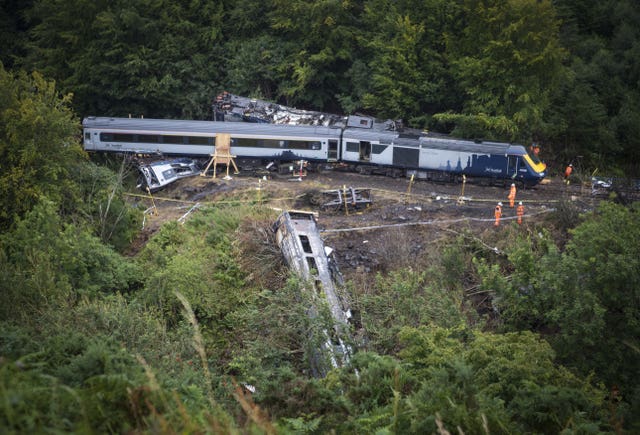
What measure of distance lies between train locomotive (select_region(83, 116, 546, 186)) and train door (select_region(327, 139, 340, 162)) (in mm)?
46

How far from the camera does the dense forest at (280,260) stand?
10312mm

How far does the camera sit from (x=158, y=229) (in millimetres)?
23875

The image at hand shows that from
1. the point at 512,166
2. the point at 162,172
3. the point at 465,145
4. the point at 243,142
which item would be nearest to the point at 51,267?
the point at 162,172

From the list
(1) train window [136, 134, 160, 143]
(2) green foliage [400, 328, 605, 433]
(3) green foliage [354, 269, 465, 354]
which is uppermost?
(1) train window [136, 134, 160, 143]

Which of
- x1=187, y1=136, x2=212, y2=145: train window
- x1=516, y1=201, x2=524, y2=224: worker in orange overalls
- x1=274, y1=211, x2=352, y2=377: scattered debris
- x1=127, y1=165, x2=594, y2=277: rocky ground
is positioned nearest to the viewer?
x1=274, y1=211, x2=352, y2=377: scattered debris

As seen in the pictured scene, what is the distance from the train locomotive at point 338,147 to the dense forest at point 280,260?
2.13m

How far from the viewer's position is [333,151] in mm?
28203

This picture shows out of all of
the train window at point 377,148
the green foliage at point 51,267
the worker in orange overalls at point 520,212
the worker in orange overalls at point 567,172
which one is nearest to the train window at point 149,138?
the green foliage at point 51,267

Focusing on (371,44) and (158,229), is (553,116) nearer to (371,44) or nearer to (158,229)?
(371,44)

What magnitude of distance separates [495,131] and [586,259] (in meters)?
13.8

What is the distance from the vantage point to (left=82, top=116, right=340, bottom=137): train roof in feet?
92.5

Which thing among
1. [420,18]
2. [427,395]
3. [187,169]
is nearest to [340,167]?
[187,169]

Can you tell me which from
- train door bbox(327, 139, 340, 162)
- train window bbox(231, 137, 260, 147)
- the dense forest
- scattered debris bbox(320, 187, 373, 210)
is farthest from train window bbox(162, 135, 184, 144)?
scattered debris bbox(320, 187, 373, 210)

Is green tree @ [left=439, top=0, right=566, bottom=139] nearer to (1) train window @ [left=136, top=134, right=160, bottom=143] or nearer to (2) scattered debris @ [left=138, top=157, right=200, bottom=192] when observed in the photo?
(2) scattered debris @ [left=138, top=157, right=200, bottom=192]
